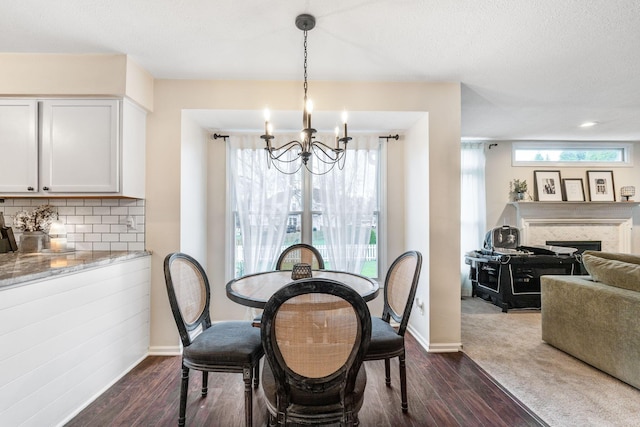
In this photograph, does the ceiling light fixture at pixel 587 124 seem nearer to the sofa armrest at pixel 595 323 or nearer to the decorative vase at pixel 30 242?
the sofa armrest at pixel 595 323

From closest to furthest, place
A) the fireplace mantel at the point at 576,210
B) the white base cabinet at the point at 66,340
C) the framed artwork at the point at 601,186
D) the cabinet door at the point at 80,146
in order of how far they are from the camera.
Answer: the white base cabinet at the point at 66,340 < the cabinet door at the point at 80,146 < the fireplace mantel at the point at 576,210 < the framed artwork at the point at 601,186

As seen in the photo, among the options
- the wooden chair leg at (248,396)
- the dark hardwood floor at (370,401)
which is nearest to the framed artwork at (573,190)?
the dark hardwood floor at (370,401)

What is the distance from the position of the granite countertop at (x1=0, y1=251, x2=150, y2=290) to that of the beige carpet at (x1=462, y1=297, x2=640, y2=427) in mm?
3070

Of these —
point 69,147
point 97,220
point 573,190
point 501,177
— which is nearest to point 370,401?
point 97,220

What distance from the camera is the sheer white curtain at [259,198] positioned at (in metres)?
3.54

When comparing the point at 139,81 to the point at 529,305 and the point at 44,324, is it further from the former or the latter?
the point at 529,305

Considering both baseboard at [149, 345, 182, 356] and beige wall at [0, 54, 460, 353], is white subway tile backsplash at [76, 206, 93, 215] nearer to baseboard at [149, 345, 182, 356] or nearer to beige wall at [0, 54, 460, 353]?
beige wall at [0, 54, 460, 353]

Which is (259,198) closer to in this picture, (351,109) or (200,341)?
(351,109)

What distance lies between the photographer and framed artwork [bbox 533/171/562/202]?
5066 millimetres

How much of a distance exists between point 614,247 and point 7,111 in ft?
26.4

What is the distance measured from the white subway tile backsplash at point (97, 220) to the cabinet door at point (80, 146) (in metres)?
0.30

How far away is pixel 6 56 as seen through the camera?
7.77 feet

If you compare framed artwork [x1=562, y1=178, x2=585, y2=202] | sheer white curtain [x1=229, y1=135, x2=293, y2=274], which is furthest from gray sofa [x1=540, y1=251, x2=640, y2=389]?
framed artwork [x1=562, y1=178, x2=585, y2=202]

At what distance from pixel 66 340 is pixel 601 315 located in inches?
151
